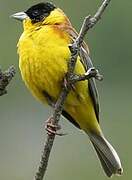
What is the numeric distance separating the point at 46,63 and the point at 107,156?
937 mm

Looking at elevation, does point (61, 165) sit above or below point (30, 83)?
below

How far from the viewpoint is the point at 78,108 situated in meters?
7.44

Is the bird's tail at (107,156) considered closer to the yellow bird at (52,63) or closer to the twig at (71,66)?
the yellow bird at (52,63)

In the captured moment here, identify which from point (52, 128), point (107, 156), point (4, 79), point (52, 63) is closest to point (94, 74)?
point (4, 79)

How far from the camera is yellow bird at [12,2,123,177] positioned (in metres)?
7.05

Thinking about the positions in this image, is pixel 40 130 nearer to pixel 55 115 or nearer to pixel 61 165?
pixel 61 165

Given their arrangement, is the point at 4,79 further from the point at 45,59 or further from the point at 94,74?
the point at 45,59

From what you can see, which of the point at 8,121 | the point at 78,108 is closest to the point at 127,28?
the point at 8,121

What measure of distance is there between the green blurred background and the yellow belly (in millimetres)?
5554

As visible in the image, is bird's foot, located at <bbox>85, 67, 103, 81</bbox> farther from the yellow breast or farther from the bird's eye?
the bird's eye

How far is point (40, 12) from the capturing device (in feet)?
24.5

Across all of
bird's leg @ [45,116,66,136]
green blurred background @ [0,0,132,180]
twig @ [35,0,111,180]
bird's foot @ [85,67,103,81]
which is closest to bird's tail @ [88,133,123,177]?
bird's leg @ [45,116,66,136]

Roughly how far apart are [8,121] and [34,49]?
897 centimetres

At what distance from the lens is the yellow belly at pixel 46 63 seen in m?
7.03
